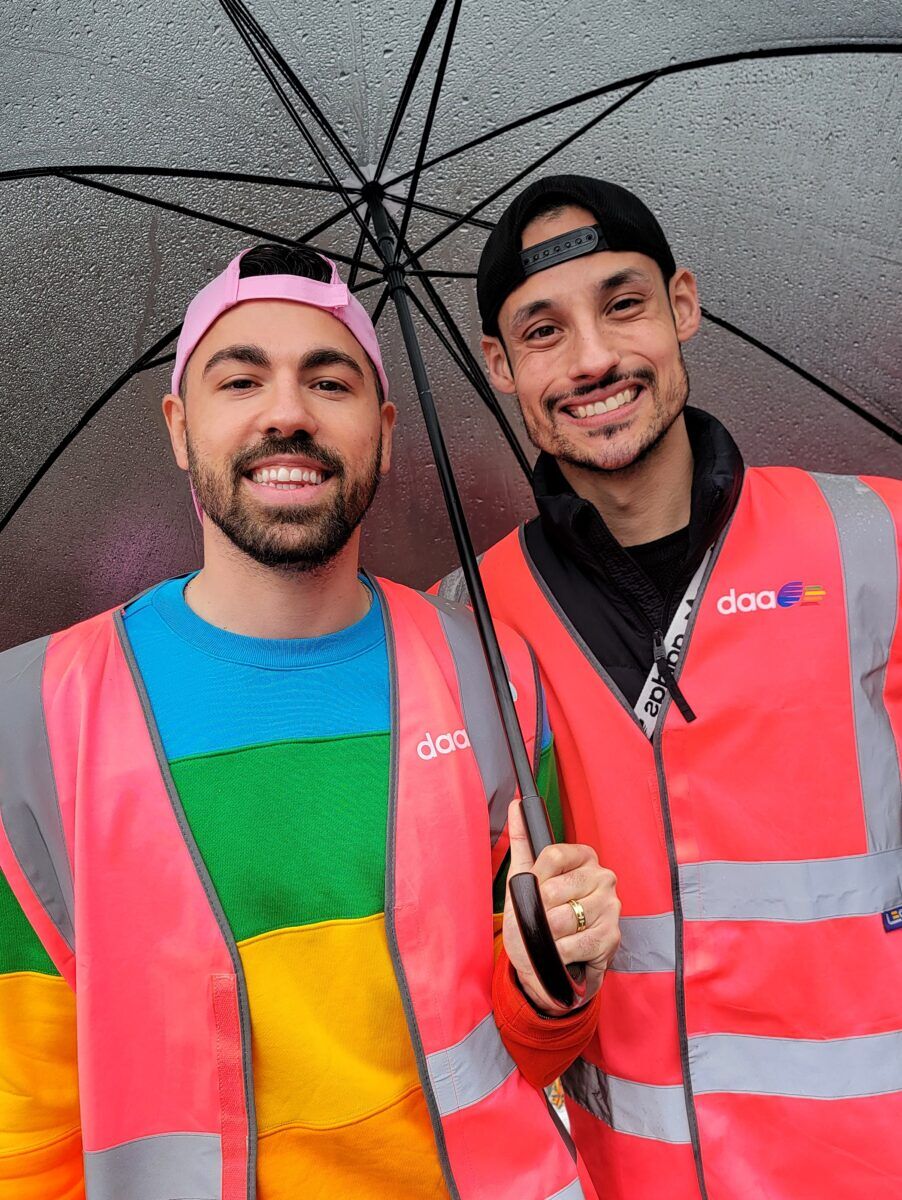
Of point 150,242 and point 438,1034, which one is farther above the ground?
point 150,242

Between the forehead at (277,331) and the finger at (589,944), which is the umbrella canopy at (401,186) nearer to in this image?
the forehead at (277,331)

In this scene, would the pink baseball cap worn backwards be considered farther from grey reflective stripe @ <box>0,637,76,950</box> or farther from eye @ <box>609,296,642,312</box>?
grey reflective stripe @ <box>0,637,76,950</box>

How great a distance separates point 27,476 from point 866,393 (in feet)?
7.05

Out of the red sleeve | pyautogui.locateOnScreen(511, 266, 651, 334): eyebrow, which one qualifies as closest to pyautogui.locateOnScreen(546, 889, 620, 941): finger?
the red sleeve

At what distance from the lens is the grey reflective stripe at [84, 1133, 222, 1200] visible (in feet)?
5.42

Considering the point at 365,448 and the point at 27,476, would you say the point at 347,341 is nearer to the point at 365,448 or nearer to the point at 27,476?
the point at 365,448

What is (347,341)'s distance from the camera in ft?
7.20

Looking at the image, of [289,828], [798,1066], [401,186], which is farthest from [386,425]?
[798,1066]

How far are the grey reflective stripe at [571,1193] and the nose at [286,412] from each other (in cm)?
149

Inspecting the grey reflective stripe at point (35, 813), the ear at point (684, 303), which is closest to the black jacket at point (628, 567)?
the ear at point (684, 303)

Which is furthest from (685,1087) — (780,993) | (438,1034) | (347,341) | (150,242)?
(150,242)

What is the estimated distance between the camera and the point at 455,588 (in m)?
2.56

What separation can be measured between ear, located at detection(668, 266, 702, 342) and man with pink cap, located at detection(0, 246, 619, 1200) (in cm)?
100

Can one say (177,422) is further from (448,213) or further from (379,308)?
(448,213)
